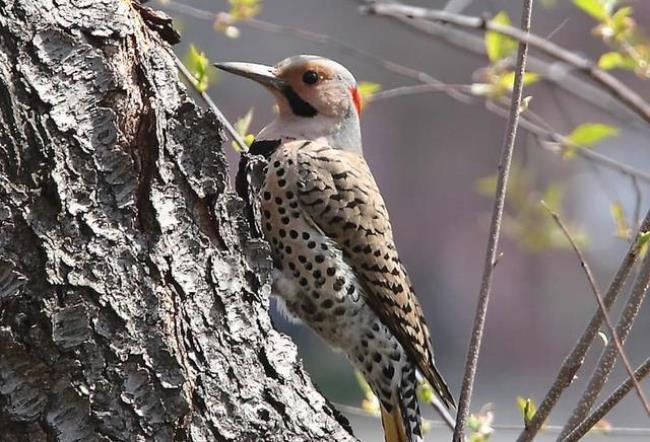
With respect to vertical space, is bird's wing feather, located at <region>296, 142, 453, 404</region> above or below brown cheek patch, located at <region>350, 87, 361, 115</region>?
below

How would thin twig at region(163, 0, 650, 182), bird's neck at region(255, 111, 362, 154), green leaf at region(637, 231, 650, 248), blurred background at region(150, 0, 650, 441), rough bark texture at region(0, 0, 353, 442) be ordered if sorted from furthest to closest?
1. blurred background at region(150, 0, 650, 441)
2. bird's neck at region(255, 111, 362, 154)
3. thin twig at region(163, 0, 650, 182)
4. green leaf at region(637, 231, 650, 248)
5. rough bark texture at region(0, 0, 353, 442)

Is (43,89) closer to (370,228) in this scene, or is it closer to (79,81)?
(79,81)

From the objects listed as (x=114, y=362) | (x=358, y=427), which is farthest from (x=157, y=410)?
(x=358, y=427)

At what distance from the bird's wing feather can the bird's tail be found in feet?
0.26

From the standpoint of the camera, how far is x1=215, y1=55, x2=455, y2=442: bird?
2914 mm

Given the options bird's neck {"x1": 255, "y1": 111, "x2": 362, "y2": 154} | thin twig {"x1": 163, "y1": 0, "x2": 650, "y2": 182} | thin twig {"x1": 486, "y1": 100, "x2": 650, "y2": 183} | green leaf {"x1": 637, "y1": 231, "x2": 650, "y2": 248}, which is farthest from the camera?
bird's neck {"x1": 255, "y1": 111, "x2": 362, "y2": 154}

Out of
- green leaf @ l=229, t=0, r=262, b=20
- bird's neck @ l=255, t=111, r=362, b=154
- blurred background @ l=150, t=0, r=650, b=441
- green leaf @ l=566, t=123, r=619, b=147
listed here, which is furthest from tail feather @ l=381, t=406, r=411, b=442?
blurred background @ l=150, t=0, r=650, b=441

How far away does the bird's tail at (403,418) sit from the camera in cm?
304

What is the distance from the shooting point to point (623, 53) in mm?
2961

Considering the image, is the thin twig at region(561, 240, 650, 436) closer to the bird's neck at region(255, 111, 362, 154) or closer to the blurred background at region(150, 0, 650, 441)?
the bird's neck at region(255, 111, 362, 154)

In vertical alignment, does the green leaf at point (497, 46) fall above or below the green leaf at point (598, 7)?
below

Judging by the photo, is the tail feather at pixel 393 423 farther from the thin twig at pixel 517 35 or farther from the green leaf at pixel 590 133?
the thin twig at pixel 517 35

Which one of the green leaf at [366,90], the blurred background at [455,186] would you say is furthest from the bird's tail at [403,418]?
the blurred background at [455,186]

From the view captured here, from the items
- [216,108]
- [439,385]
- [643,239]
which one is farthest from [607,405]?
[216,108]
